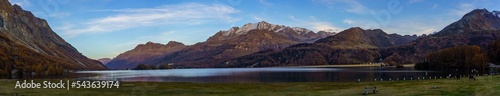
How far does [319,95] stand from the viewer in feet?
171

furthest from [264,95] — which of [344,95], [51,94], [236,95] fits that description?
[51,94]

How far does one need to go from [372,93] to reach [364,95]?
2.60 metres

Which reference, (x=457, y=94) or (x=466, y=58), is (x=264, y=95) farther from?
A: (x=466, y=58)

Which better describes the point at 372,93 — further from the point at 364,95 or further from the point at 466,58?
the point at 466,58

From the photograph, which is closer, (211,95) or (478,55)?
(211,95)

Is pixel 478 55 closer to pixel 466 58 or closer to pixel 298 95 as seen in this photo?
pixel 466 58

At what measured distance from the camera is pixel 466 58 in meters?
199

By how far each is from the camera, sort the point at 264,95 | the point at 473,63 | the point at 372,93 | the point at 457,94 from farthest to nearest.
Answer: the point at 473,63 → the point at 264,95 → the point at 372,93 → the point at 457,94


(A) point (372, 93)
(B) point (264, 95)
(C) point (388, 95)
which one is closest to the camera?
(C) point (388, 95)

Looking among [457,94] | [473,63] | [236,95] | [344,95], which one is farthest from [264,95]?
[473,63]

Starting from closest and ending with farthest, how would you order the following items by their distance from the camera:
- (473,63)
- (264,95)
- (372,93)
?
(372,93), (264,95), (473,63)

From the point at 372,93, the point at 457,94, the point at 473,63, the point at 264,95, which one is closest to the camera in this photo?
the point at 457,94

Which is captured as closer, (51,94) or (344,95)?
(344,95)

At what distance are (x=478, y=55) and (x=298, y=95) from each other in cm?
16800
